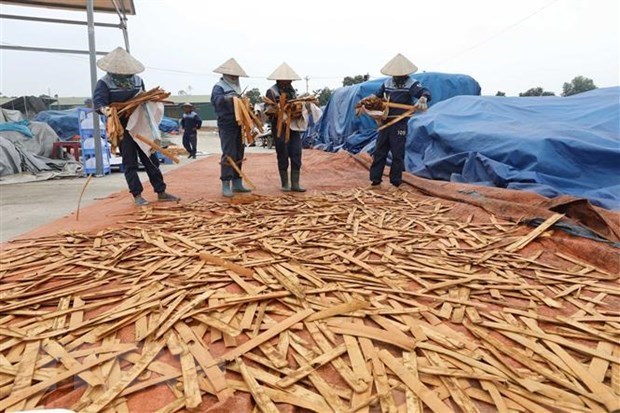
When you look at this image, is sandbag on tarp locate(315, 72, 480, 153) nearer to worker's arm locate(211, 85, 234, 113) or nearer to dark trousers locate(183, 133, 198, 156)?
dark trousers locate(183, 133, 198, 156)

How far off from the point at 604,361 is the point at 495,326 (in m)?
0.47

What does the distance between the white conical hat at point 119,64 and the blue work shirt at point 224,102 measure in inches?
39.0

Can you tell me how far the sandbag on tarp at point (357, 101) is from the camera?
1120cm

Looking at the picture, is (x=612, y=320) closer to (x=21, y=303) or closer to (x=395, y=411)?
(x=395, y=411)

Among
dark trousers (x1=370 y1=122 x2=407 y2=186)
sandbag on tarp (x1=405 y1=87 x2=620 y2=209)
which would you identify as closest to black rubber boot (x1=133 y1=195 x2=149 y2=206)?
dark trousers (x1=370 y1=122 x2=407 y2=186)

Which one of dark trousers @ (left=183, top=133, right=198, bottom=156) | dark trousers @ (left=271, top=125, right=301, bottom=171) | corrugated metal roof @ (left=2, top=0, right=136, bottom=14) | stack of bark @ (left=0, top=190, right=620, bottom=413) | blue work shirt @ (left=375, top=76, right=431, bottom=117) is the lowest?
stack of bark @ (left=0, top=190, right=620, bottom=413)

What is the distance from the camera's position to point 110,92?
4.77 m

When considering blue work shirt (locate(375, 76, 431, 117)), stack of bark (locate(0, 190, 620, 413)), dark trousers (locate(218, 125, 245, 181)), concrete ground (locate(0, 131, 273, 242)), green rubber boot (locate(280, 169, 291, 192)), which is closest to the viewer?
stack of bark (locate(0, 190, 620, 413))

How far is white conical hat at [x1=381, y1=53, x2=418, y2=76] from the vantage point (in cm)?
561

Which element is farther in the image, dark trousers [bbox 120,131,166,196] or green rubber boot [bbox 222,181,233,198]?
green rubber boot [bbox 222,181,233,198]

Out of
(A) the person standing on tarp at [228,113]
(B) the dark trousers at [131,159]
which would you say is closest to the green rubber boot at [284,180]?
(A) the person standing on tarp at [228,113]

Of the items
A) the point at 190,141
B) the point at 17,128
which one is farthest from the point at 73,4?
the point at 190,141

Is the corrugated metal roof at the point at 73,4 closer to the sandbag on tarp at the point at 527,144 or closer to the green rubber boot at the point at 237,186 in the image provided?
the green rubber boot at the point at 237,186

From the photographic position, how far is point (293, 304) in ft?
7.43
